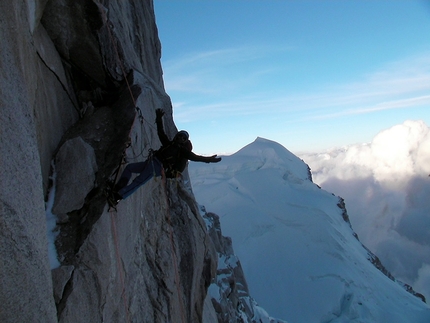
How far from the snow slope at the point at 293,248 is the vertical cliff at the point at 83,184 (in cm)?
2014

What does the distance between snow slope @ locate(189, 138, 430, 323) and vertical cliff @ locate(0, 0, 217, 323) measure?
2014cm

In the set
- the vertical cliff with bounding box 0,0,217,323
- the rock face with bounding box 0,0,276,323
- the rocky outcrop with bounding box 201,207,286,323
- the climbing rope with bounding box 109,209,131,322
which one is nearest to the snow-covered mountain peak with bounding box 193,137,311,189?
the rocky outcrop with bounding box 201,207,286,323

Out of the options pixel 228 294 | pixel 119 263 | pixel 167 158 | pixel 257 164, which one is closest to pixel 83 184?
pixel 119 263

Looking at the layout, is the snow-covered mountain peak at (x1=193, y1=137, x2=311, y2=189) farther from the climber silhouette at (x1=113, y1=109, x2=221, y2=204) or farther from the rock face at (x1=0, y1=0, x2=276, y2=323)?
the climber silhouette at (x1=113, y1=109, x2=221, y2=204)

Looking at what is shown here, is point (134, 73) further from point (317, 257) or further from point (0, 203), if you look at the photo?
point (317, 257)

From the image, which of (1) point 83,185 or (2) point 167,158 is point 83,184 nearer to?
(1) point 83,185

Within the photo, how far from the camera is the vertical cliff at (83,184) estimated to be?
146 inches

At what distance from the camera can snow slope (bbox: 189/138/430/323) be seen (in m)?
26.8

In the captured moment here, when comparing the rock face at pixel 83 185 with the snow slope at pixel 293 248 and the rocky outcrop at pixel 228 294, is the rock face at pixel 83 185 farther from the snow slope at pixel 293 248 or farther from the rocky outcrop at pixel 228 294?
the snow slope at pixel 293 248

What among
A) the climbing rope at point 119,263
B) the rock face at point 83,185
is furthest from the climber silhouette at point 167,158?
the climbing rope at point 119,263

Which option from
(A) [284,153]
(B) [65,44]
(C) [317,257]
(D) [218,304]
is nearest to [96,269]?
(B) [65,44]

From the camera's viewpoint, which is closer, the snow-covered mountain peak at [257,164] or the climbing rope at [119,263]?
the climbing rope at [119,263]

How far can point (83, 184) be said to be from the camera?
6.16 m

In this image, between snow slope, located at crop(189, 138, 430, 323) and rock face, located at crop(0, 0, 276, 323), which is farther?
snow slope, located at crop(189, 138, 430, 323)
